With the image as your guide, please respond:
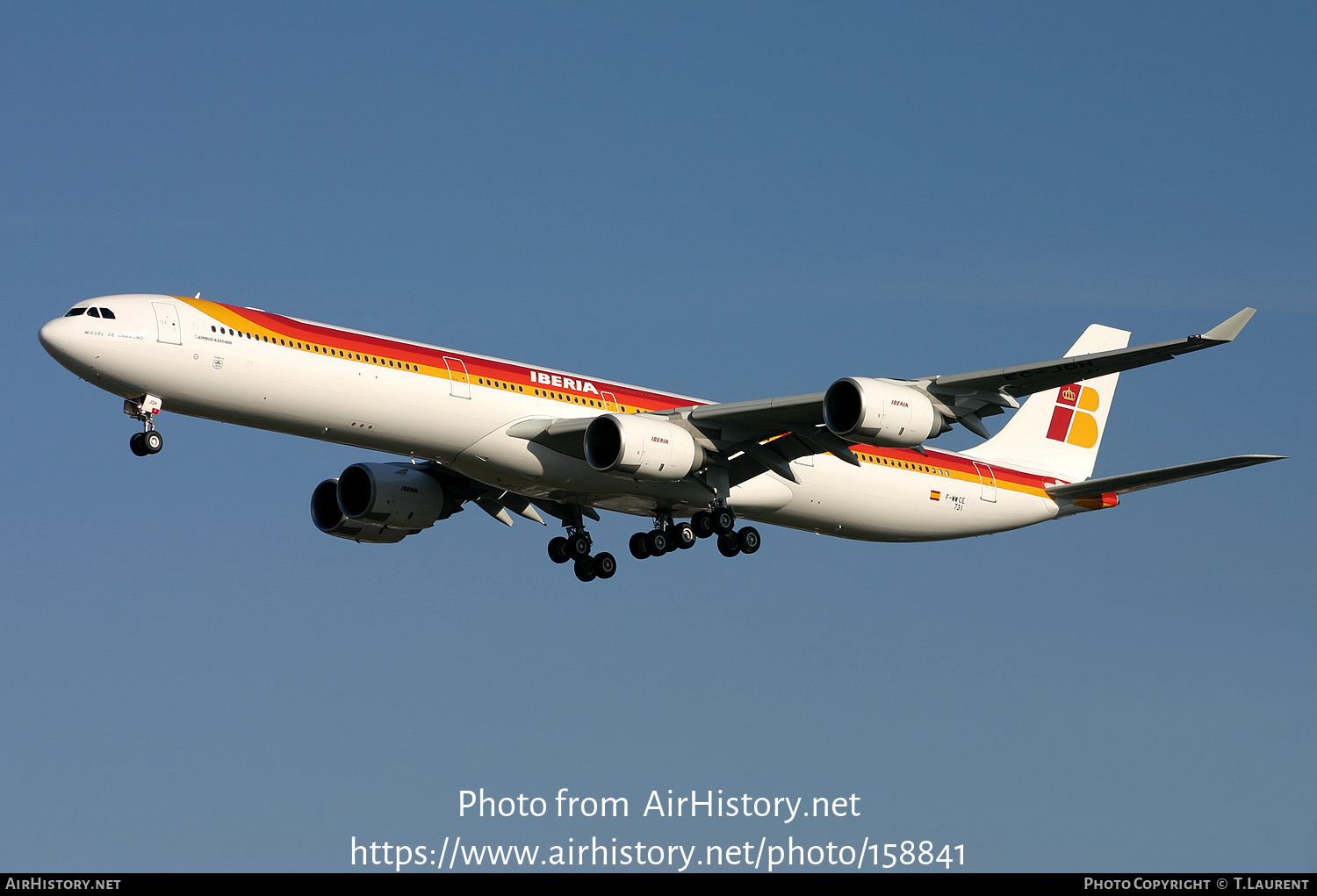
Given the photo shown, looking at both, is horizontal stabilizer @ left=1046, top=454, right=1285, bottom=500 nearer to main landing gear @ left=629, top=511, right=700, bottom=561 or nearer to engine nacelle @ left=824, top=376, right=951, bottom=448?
engine nacelle @ left=824, top=376, right=951, bottom=448

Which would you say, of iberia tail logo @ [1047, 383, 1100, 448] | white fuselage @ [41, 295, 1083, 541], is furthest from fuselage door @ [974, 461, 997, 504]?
iberia tail logo @ [1047, 383, 1100, 448]

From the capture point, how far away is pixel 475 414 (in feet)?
116

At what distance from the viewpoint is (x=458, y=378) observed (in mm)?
35188

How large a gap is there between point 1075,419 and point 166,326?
93.6ft

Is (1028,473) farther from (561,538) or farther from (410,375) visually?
(410,375)

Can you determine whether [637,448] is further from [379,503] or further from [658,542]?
[379,503]

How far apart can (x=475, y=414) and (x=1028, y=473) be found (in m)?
18.7

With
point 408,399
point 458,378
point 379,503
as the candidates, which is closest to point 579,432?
point 458,378

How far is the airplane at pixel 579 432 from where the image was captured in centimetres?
3250

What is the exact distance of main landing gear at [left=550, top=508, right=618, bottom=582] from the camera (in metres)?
41.8

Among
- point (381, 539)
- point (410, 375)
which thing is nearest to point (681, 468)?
point (410, 375)

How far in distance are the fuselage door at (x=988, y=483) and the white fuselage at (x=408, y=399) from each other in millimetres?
3098

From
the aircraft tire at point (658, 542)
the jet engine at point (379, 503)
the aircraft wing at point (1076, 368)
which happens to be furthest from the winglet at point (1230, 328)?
the jet engine at point (379, 503)

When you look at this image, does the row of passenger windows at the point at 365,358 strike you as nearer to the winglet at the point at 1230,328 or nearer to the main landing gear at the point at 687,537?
the main landing gear at the point at 687,537
